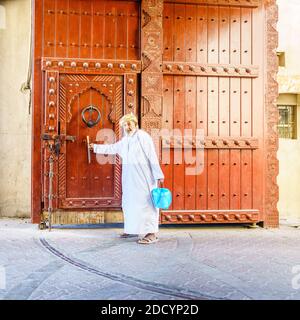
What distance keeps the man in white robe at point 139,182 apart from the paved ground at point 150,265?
234 mm

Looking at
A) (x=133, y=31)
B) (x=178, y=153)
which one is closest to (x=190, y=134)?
(x=178, y=153)

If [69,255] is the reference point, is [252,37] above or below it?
above

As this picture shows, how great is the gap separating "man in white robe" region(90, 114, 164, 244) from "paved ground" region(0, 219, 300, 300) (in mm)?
234

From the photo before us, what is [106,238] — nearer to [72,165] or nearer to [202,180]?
[72,165]

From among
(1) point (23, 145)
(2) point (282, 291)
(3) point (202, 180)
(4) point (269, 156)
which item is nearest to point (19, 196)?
(1) point (23, 145)

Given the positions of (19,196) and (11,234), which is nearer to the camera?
(11,234)

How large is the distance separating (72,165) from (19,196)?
6.27 feet

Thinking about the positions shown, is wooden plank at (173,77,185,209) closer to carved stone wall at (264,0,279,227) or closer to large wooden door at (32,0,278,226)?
large wooden door at (32,0,278,226)

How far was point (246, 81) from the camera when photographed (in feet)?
23.3

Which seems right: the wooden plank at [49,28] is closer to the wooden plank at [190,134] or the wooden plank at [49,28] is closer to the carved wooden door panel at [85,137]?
the carved wooden door panel at [85,137]

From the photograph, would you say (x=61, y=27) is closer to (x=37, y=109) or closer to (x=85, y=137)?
(x=37, y=109)

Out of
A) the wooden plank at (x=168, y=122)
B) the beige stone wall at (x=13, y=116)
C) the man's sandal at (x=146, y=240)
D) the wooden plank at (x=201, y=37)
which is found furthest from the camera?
the beige stone wall at (x=13, y=116)

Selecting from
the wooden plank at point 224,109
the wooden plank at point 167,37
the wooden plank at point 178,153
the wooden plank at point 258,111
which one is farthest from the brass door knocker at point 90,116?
the wooden plank at point 258,111

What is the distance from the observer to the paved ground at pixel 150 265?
11.9ft
